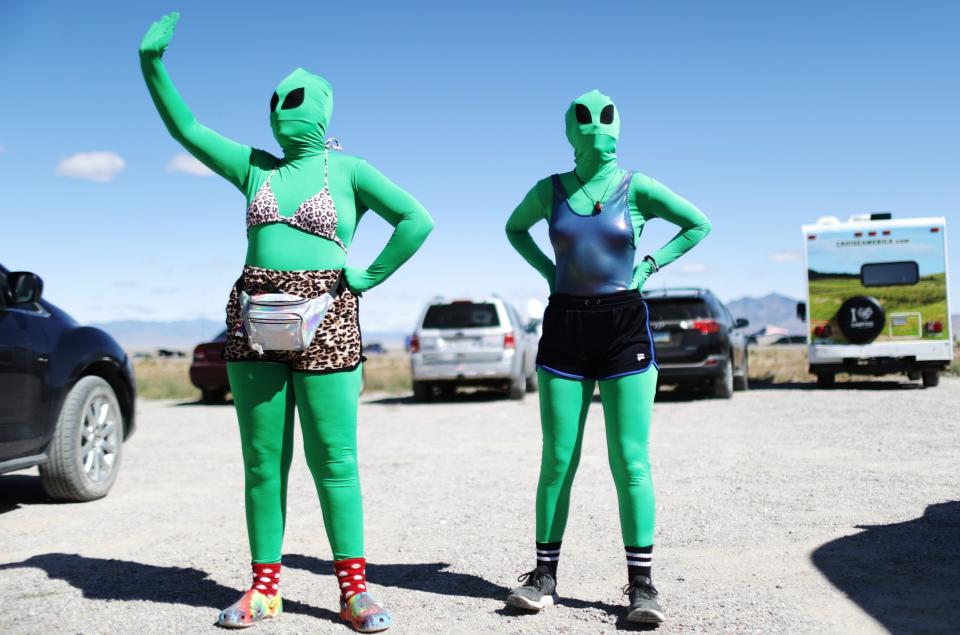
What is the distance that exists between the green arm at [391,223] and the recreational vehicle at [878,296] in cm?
1328

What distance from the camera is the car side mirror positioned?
5.94m

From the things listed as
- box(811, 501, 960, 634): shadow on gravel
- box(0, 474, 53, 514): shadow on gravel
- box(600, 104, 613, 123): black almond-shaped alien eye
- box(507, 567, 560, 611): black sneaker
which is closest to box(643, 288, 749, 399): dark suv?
box(811, 501, 960, 634): shadow on gravel

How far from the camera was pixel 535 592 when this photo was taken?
4.07 m

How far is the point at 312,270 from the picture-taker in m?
3.96

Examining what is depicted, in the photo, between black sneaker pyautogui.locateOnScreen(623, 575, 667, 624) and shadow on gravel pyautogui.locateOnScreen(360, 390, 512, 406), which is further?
shadow on gravel pyautogui.locateOnScreen(360, 390, 512, 406)

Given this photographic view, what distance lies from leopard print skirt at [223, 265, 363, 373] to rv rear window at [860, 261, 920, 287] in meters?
13.8

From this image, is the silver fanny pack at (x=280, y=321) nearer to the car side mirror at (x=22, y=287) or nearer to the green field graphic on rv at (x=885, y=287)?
the car side mirror at (x=22, y=287)

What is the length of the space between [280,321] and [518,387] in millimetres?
13069

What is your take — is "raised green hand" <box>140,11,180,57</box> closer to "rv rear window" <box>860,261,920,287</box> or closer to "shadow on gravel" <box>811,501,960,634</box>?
"shadow on gravel" <box>811,501,960,634</box>

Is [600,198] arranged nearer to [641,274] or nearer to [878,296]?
[641,274]

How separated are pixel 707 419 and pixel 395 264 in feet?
29.7

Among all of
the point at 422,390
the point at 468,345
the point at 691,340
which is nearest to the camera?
the point at 691,340

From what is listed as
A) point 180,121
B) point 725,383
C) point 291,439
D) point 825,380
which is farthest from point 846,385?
point 180,121

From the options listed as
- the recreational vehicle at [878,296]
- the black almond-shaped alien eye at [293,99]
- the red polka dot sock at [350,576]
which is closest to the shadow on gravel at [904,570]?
the red polka dot sock at [350,576]
